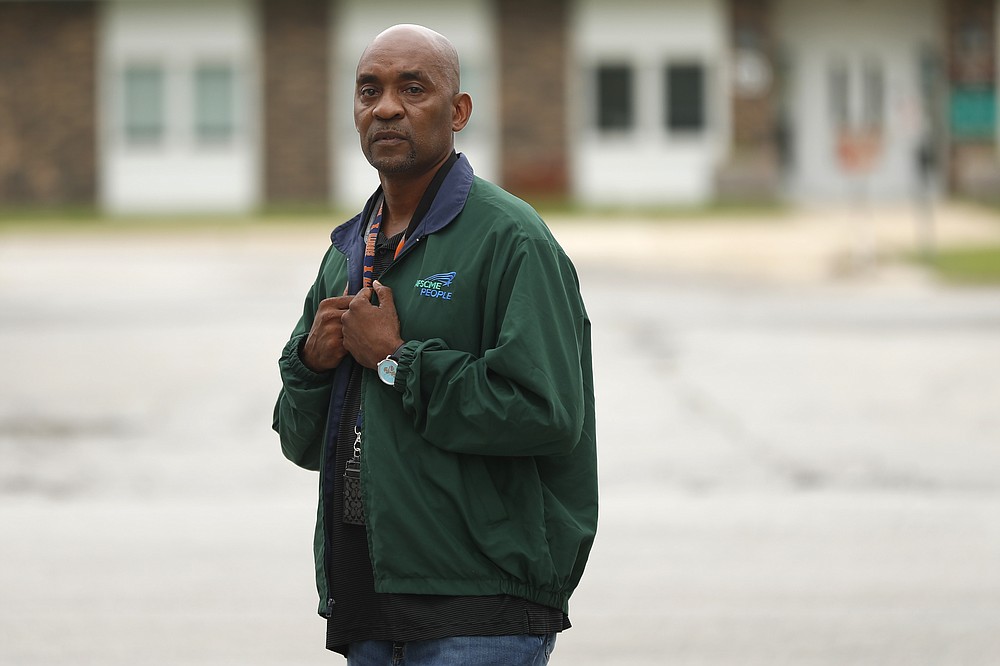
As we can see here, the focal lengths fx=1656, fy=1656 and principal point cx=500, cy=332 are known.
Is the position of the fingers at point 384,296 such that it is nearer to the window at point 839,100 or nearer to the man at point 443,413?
the man at point 443,413

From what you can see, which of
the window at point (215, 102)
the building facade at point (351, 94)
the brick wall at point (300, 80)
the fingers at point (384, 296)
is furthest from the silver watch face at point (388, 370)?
the window at point (215, 102)

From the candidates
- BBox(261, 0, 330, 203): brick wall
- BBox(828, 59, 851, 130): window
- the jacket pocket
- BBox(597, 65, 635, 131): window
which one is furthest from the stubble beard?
BBox(828, 59, 851, 130): window

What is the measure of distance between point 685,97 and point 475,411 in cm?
3065

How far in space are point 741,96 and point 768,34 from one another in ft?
4.77

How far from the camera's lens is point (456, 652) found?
307 cm

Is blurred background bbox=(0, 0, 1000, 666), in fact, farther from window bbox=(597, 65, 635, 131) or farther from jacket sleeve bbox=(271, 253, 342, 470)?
jacket sleeve bbox=(271, 253, 342, 470)

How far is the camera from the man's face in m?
3.11

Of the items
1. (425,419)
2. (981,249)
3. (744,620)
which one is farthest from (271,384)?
(981,249)

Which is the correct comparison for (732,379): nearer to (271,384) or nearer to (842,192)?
(271,384)

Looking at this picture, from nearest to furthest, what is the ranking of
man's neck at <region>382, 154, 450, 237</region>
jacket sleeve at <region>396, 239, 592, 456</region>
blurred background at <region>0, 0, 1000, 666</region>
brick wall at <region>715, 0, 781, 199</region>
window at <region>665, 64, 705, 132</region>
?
1. jacket sleeve at <region>396, 239, 592, 456</region>
2. man's neck at <region>382, 154, 450, 237</region>
3. blurred background at <region>0, 0, 1000, 666</region>
4. brick wall at <region>715, 0, 781, 199</region>
5. window at <region>665, 64, 705, 132</region>

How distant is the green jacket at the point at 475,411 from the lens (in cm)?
302

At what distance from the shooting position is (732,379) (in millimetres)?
12766

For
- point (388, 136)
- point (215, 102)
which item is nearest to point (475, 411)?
point (388, 136)

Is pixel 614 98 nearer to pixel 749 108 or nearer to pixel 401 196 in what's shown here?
pixel 749 108
